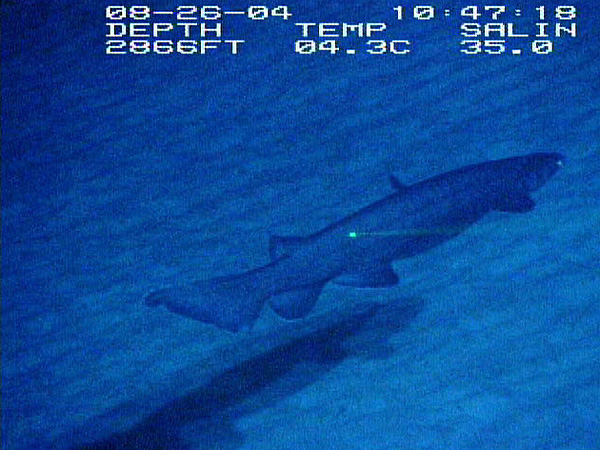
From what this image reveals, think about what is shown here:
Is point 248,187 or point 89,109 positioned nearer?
point 248,187

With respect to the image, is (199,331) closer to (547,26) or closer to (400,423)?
(400,423)

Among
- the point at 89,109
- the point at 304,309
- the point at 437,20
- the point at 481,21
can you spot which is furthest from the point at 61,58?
the point at 304,309

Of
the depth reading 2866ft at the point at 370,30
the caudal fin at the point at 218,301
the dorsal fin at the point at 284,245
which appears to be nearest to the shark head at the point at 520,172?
the dorsal fin at the point at 284,245

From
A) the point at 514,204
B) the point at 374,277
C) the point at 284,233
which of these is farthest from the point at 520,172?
the point at 284,233

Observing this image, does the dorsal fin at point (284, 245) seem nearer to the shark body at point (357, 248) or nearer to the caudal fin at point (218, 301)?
the shark body at point (357, 248)

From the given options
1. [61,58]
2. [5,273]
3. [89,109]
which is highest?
[61,58]

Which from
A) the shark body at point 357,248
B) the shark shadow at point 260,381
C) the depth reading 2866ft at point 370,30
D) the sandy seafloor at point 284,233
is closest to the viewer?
the shark body at point 357,248

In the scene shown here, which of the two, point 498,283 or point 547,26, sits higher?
point 547,26
